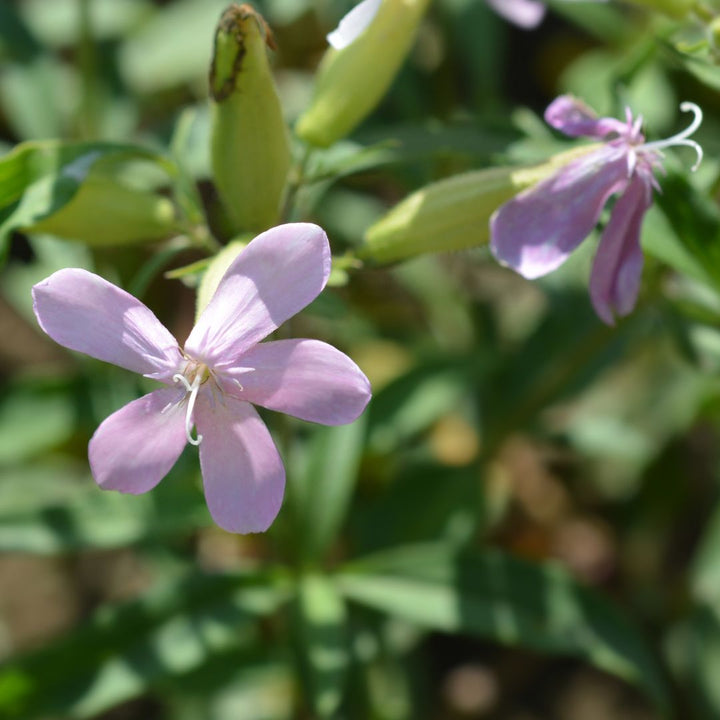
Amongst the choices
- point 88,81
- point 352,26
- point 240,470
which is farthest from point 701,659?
point 88,81

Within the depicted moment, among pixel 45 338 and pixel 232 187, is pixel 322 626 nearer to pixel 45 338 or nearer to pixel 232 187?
pixel 232 187

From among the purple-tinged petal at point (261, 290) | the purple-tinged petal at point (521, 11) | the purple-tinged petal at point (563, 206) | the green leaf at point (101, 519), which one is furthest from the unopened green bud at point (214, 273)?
the purple-tinged petal at point (521, 11)

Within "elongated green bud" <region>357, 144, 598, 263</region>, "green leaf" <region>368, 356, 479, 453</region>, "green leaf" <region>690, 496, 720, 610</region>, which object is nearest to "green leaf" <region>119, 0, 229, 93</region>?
"green leaf" <region>368, 356, 479, 453</region>

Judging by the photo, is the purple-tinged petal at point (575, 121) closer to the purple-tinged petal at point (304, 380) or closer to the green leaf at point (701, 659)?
the purple-tinged petal at point (304, 380)

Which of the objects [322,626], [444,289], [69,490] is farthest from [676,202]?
[69,490]

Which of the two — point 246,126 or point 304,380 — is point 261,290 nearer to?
point 304,380

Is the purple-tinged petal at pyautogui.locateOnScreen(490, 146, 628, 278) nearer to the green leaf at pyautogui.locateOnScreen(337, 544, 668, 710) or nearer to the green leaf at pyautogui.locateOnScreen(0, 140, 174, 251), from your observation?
the green leaf at pyautogui.locateOnScreen(0, 140, 174, 251)

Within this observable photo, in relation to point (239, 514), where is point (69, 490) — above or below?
below
